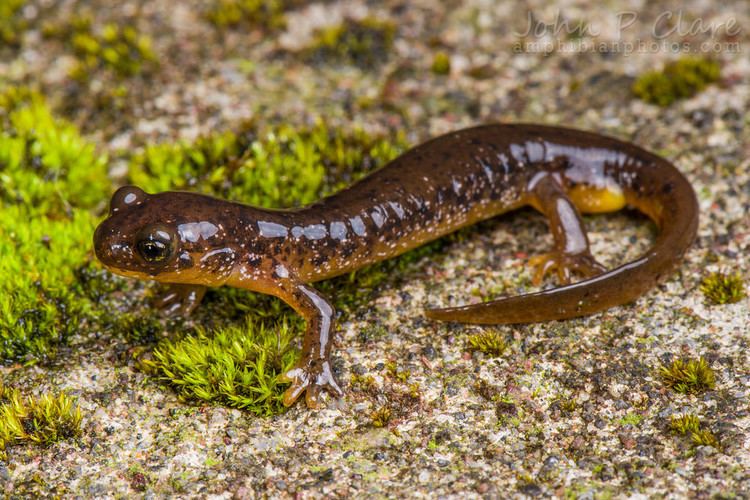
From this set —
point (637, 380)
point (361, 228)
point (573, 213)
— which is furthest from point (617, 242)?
point (361, 228)

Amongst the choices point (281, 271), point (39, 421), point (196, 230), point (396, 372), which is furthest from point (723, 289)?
point (39, 421)

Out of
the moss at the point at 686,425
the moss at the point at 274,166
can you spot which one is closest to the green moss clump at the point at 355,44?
the moss at the point at 274,166

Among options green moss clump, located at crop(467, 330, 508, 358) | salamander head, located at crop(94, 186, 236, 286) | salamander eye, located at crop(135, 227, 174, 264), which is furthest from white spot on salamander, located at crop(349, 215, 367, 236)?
salamander eye, located at crop(135, 227, 174, 264)

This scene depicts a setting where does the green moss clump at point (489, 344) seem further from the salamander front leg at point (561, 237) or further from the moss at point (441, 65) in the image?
the moss at point (441, 65)

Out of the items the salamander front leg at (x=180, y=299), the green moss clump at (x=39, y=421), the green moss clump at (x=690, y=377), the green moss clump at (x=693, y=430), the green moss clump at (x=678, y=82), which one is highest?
the green moss clump at (x=678, y=82)

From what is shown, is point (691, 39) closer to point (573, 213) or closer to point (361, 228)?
point (573, 213)

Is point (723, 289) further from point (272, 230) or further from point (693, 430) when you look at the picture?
point (272, 230)
